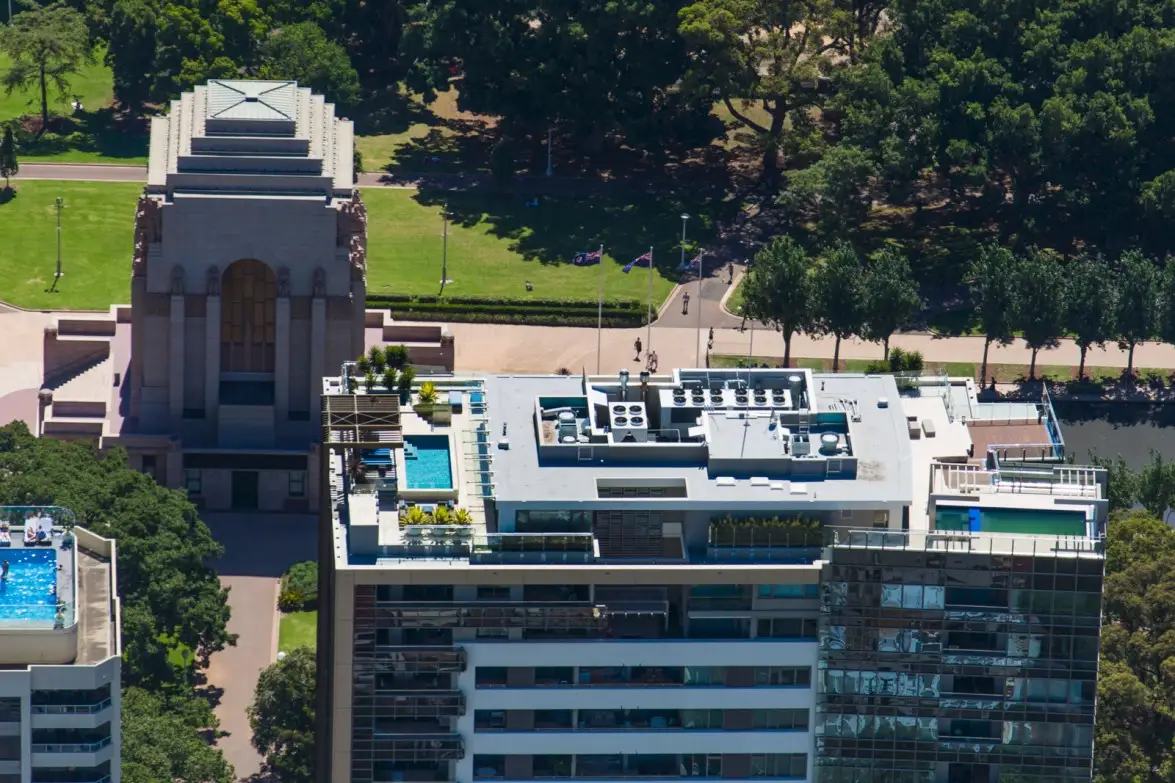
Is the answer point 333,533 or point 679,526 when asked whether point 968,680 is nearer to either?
point 679,526

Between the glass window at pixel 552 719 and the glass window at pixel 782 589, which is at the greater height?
the glass window at pixel 782 589

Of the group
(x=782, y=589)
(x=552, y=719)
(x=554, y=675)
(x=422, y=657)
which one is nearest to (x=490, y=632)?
(x=422, y=657)

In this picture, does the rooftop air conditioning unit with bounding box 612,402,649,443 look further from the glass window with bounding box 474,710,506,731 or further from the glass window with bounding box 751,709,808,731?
the glass window with bounding box 474,710,506,731

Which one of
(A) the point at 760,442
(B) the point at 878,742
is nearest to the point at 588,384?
(A) the point at 760,442

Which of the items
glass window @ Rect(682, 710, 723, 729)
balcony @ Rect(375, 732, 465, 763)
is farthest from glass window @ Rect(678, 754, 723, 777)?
balcony @ Rect(375, 732, 465, 763)

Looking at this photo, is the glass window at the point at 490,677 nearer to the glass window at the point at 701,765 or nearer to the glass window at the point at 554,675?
the glass window at the point at 554,675

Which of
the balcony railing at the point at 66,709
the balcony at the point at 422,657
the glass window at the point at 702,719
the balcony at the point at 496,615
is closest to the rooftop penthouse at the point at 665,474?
the balcony at the point at 496,615
